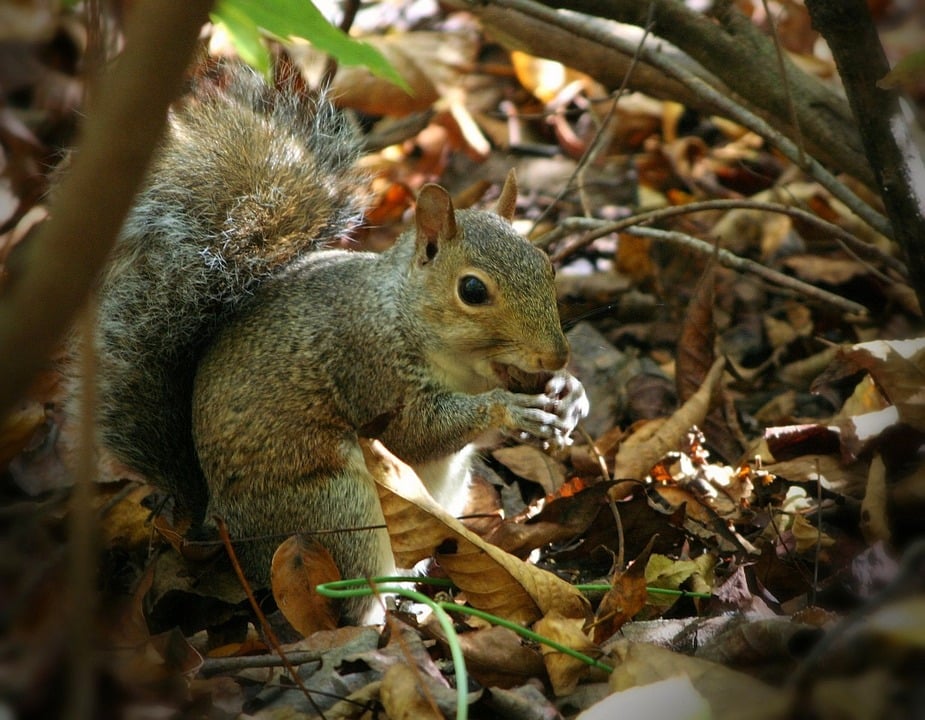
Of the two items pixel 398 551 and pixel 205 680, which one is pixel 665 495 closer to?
pixel 398 551

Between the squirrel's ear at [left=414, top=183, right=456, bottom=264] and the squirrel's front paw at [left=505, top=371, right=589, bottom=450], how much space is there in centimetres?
43

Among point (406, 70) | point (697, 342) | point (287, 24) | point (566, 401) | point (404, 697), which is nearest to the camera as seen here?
point (287, 24)

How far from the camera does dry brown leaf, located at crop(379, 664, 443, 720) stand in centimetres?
177

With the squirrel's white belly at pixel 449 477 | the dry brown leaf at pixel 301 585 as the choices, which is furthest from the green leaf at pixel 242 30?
the squirrel's white belly at pixel 449 477

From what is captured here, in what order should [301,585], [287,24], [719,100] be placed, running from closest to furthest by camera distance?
[287,24] → [301,585] → [719,100]

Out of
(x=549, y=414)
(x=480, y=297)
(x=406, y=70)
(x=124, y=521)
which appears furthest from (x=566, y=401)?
(x=406, y=70)

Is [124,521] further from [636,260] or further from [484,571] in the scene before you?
[636,260]

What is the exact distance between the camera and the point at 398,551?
7.70 feet

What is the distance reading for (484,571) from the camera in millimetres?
2201

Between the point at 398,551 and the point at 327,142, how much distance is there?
134cm

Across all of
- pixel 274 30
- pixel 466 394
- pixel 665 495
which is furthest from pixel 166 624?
pixel 274 30

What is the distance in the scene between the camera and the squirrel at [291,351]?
2631 mm

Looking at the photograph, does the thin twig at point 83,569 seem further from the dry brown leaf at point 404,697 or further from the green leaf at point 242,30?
the dry brown leaf at point 404,697

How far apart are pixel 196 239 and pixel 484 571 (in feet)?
3.84
